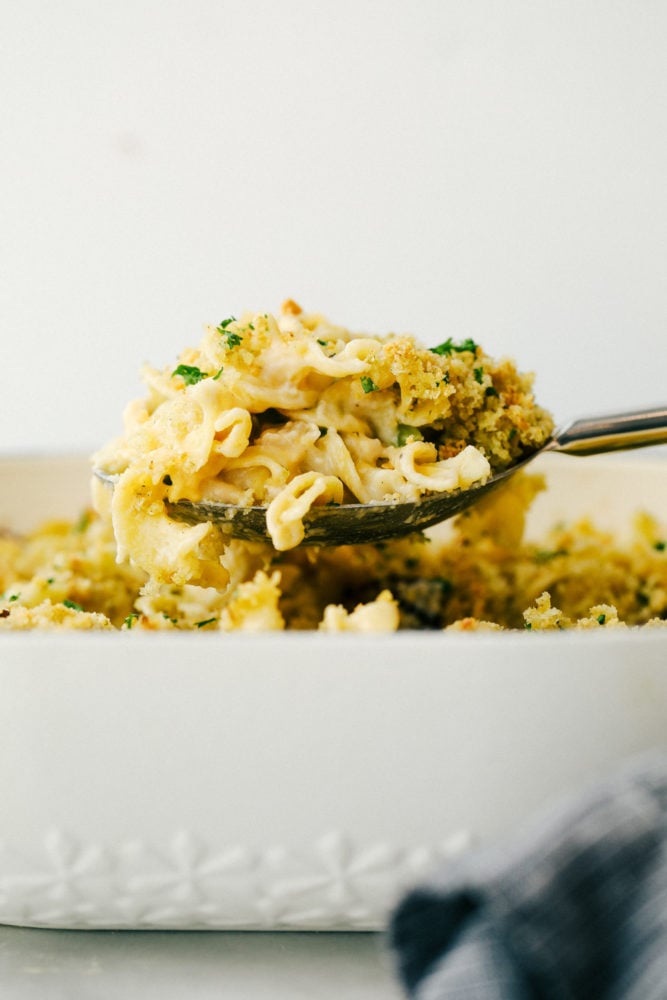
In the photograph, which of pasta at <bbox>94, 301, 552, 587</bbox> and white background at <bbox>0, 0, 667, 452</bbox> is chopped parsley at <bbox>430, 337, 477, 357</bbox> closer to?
pasta at <bbox>94, 301, 552, 587</bbox>

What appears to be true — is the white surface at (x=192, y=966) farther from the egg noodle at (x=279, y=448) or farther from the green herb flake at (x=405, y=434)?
the green herb flake at (x=405, y=434)

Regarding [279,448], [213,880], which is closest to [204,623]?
[279,448]

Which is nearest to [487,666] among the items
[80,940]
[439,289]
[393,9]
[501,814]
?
[501,814]

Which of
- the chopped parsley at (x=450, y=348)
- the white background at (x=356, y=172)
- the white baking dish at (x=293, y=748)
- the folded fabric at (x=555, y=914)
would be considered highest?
the white background at (x=356, y=172)

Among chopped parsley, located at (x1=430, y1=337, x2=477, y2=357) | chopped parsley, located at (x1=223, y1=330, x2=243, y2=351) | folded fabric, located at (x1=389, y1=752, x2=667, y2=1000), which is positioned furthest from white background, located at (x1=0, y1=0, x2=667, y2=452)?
folded fabric, located at (x1=389, y1=752, x2=667, y2=1000)

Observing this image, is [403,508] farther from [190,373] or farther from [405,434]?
[190,373]

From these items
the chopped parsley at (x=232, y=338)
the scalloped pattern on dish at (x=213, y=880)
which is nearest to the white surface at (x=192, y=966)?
the scalloped pattern on dish at (x=213, y=880)
